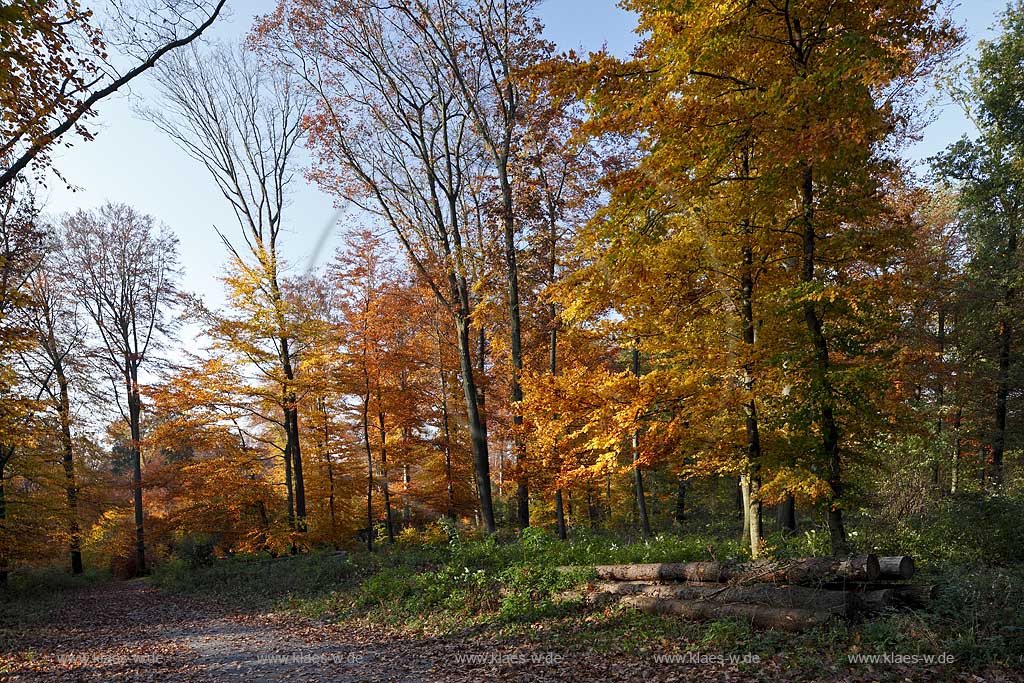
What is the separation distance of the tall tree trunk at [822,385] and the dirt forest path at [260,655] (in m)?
3.93

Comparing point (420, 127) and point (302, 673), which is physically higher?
point (420, 127)

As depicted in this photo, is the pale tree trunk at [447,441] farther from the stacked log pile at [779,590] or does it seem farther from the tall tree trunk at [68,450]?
the tall tree trunk at [68,450]

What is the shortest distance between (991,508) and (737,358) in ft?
19.6

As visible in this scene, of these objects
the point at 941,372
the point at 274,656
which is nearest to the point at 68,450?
the point at 274,656

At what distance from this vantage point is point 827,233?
29.3 feet

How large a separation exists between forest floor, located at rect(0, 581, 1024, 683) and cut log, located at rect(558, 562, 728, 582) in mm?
1608

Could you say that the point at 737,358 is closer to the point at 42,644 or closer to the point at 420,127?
the point at 420,127

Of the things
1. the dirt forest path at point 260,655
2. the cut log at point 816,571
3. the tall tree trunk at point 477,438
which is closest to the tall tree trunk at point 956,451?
the cut log at point 816,571

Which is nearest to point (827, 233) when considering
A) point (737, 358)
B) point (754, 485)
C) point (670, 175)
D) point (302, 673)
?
point (737, 358)

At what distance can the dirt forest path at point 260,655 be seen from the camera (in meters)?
7.29

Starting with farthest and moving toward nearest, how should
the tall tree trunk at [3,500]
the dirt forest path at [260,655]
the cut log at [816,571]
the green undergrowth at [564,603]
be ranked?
the tall tree trunk at [3,500], the dirt forest path at [260,655], the cut log at [816,571], the green undergrowth at [564,603]

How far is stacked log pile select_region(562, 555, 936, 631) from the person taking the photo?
6766 mm

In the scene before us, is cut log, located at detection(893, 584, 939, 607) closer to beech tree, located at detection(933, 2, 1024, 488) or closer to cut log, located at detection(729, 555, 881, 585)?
cut log, located at detection(729, 555, 881, 585)

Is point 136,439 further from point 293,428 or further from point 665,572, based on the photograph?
point 665,572
